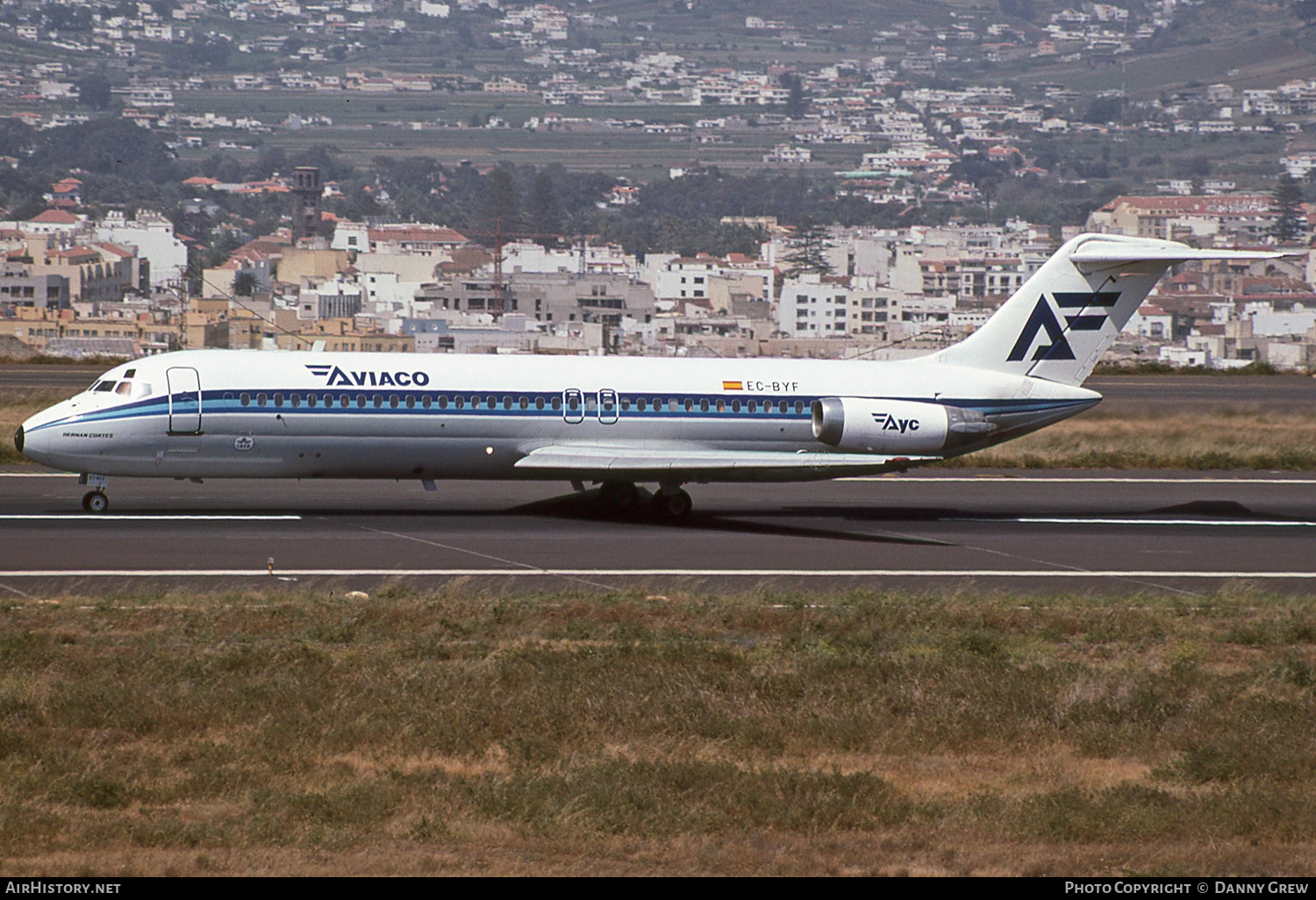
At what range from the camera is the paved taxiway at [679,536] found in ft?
82.4

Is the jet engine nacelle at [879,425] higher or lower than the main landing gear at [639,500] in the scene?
higher

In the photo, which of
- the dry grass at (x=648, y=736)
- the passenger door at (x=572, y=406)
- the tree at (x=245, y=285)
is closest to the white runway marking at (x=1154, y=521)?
the passenger door at (x=572, y=406)

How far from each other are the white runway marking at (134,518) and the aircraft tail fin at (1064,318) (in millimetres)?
13766

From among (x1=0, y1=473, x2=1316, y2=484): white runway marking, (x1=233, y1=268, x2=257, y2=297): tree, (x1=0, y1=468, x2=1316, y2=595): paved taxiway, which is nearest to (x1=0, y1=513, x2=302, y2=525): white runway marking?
(x1=0, y1=468, x2=1316, y2=595): paved taxiway

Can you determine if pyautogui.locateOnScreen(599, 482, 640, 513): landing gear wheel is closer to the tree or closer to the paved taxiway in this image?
the paved taxiway

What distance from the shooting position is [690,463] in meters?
30.2

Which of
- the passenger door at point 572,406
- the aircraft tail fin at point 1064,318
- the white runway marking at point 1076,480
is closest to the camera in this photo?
the passenger door at point 572,406

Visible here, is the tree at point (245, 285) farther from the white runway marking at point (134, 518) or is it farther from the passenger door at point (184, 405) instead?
the passenger door at point (184, 405)

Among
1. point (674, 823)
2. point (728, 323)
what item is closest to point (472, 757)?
point (674, 823)

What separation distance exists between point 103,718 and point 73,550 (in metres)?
11.3

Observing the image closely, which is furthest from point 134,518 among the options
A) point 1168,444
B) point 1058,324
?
point 1168,444

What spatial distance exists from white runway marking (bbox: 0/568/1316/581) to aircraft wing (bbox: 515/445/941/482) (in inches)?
165

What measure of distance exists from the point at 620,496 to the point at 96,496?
389 inches

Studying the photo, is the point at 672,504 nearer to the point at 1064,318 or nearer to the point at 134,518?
the point at 1064,318
